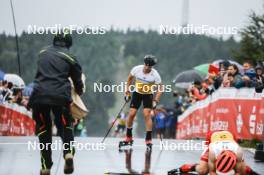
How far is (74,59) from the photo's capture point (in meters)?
11.7

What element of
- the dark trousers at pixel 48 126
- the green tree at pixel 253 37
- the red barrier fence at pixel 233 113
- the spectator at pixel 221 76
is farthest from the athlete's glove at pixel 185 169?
the green tree at pixel 253 37

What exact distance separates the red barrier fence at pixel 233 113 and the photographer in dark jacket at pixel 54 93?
833cm

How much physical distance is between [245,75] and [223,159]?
10159 mm

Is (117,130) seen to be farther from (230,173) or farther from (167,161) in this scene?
(230,173)

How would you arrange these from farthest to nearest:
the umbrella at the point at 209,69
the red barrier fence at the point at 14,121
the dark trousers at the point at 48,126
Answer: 1. the red barrier fence at the point at 14,121
2. the umbrella at the point at 209,69
3. the dark trousers at the point at 48,126

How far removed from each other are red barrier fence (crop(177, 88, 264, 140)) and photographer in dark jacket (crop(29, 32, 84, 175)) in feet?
27.3

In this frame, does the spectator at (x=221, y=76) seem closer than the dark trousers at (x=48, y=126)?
No

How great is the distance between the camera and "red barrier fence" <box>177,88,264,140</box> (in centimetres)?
1992

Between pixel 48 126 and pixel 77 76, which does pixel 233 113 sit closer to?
pixel 77 76

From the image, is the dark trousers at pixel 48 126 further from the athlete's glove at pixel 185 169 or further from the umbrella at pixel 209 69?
the umbrella at pixel 209 69

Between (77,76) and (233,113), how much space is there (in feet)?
35.0

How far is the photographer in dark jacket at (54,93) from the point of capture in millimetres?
11383

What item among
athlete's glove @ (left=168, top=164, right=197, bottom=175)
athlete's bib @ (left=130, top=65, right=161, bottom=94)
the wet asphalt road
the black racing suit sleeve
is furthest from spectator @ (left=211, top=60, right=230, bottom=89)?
the black racing suit sleeve

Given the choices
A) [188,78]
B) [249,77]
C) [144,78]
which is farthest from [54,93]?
[188,78]
